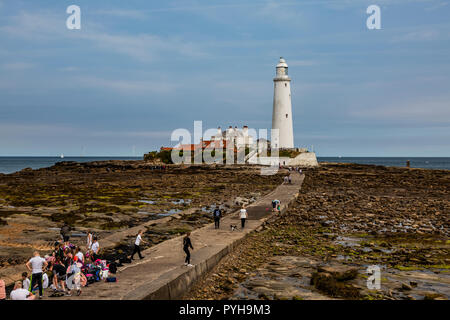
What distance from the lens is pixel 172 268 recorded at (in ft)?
42.1

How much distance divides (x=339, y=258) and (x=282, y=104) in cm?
6462

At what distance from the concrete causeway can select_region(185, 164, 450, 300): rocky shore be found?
456mm

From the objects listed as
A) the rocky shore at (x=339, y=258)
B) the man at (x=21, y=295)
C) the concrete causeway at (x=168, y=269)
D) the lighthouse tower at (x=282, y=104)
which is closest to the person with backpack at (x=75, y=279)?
the concrete causeway at (x=168, y=269)

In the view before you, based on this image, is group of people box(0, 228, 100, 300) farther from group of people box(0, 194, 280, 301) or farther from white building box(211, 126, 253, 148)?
white building box(211, 126, 253, 148)

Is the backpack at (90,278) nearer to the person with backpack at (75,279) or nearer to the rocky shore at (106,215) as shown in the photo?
the person with backpack at (75,279)

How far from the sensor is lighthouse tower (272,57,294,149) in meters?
78.8

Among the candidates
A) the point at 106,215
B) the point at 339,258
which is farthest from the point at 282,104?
the point at 339,258

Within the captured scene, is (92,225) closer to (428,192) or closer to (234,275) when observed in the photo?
(234,275)

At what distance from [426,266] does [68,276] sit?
11906 mm

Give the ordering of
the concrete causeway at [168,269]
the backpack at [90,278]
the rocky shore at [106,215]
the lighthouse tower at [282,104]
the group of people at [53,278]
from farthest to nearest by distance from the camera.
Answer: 1. the lighthouse tower at [282,104]
2. the rocky shore at [106,215]
3. the backpack at [90,278]
4. the concrete causeway at [168,269]
5. the group of people at [53,278]

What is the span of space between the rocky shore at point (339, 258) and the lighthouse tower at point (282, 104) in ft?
168

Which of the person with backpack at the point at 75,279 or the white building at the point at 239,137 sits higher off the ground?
the white building at the point at 239,137

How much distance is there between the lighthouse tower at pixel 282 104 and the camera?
7875 cm
